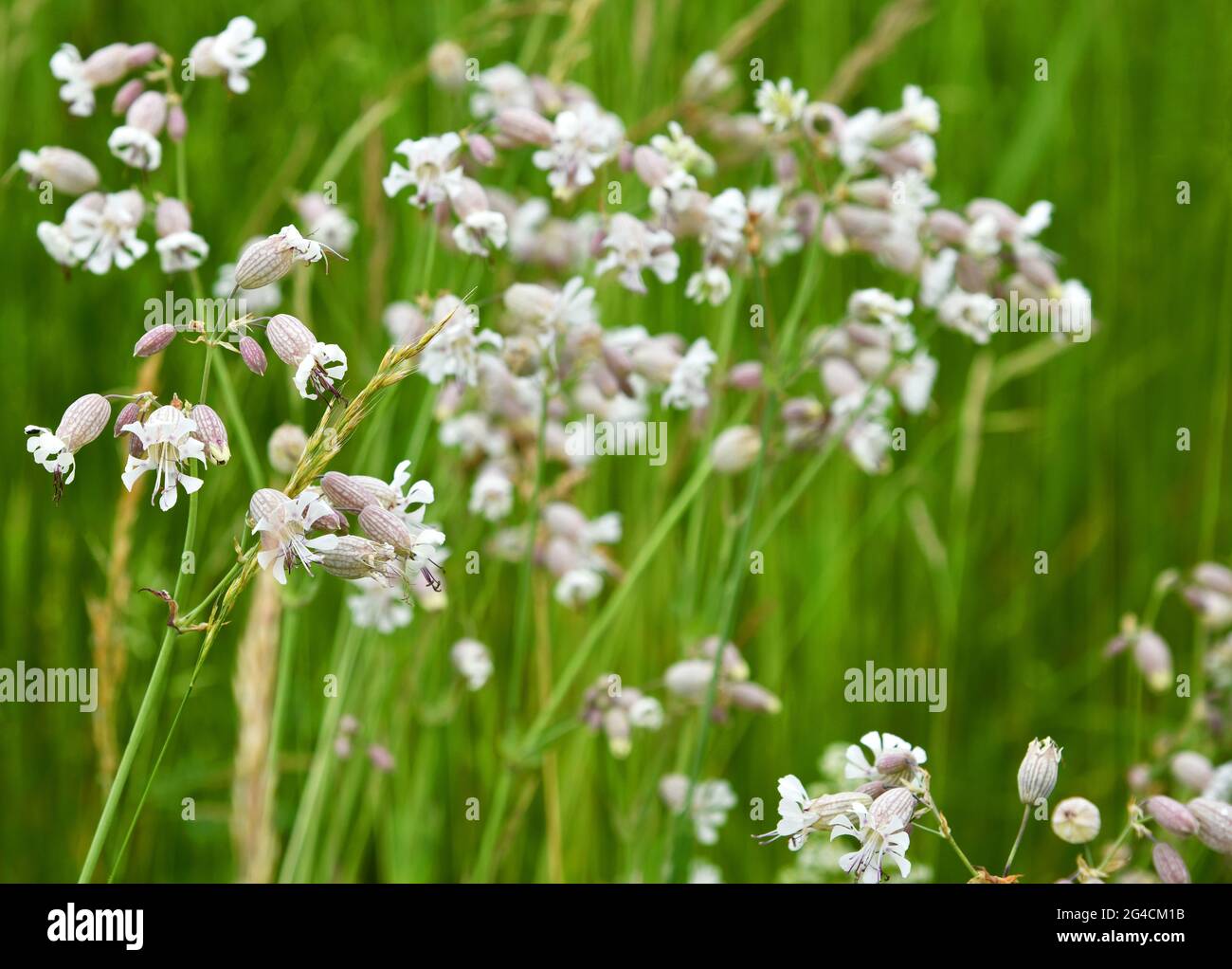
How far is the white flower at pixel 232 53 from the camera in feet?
6.29

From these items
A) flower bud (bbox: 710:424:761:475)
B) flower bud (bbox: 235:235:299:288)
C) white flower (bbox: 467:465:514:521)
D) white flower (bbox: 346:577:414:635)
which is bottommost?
white flower (bbox: 346:577:414:635)

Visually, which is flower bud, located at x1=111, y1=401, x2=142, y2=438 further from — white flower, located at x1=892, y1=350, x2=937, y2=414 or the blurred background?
white flower, located at x1=892, y1=350, x2=937, y2=414

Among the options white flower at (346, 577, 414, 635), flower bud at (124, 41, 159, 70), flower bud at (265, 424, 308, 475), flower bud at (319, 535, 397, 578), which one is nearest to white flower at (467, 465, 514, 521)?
white flower at (346, 577, 414, 635)

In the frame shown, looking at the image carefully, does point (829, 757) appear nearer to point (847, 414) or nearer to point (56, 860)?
point (847, 414)

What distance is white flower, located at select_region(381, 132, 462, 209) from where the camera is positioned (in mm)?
1723

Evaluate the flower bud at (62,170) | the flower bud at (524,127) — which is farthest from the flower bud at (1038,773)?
the flower bud at (62,170)

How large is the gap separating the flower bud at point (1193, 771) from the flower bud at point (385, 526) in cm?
154

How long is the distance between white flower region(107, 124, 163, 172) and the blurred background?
1.37 ft

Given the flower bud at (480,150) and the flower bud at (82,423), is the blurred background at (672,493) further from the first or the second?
the flower bud at (82,423)

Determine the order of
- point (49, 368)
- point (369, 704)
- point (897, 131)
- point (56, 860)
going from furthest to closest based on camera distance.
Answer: point (49, 368) → point (56, 860) → point (369, 704) → point (897, 131)
